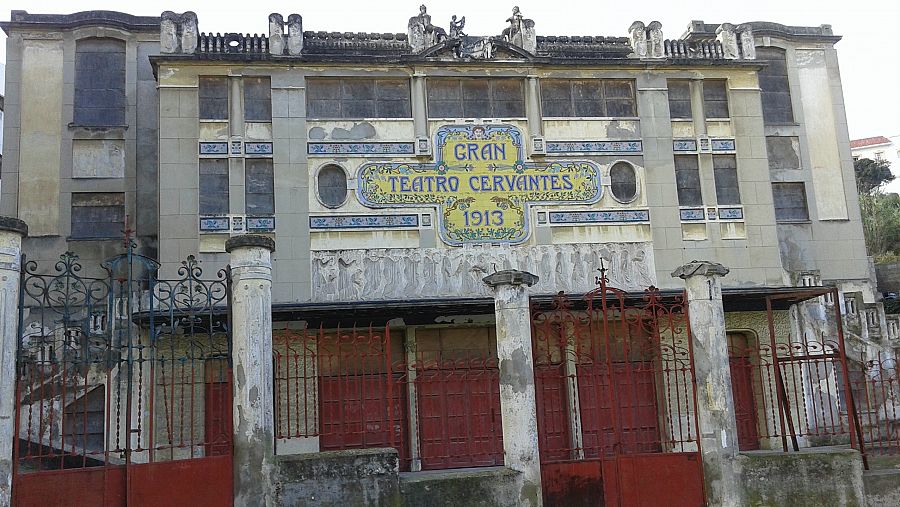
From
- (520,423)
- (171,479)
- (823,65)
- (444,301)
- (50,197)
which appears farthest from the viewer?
(823,65)

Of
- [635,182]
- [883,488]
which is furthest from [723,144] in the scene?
[883,488]

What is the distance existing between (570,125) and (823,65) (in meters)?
8.62

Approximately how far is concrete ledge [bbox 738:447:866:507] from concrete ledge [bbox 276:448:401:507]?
4577 mm

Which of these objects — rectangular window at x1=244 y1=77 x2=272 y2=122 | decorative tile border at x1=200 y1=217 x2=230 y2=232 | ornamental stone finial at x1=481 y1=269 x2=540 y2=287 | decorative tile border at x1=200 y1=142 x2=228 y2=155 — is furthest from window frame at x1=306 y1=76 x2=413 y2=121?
ornamental stone finial at x1=481 y1=269 x2=540 y2=287

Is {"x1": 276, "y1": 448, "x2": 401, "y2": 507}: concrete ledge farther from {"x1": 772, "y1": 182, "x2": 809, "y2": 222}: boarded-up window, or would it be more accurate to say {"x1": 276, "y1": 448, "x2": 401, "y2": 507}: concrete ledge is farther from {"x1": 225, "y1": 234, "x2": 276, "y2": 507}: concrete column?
{"x1": 772, "y1": 182, "x2": 809, "y2": 222}: boarded-up window

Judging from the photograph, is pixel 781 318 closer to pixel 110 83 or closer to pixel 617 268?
pixel 617 268

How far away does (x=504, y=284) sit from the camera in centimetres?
1115

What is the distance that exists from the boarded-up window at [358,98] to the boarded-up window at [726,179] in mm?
7049

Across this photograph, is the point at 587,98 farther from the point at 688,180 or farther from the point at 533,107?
the point at 688,180

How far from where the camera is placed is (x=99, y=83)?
20922 millimetres

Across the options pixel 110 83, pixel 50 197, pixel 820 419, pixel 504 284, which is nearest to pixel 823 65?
pixel 820 419

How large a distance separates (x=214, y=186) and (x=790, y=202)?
14.3 m

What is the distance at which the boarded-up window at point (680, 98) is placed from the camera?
19922 mm

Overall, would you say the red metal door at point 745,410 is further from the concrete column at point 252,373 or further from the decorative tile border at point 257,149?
the concrete column at point 252,373
